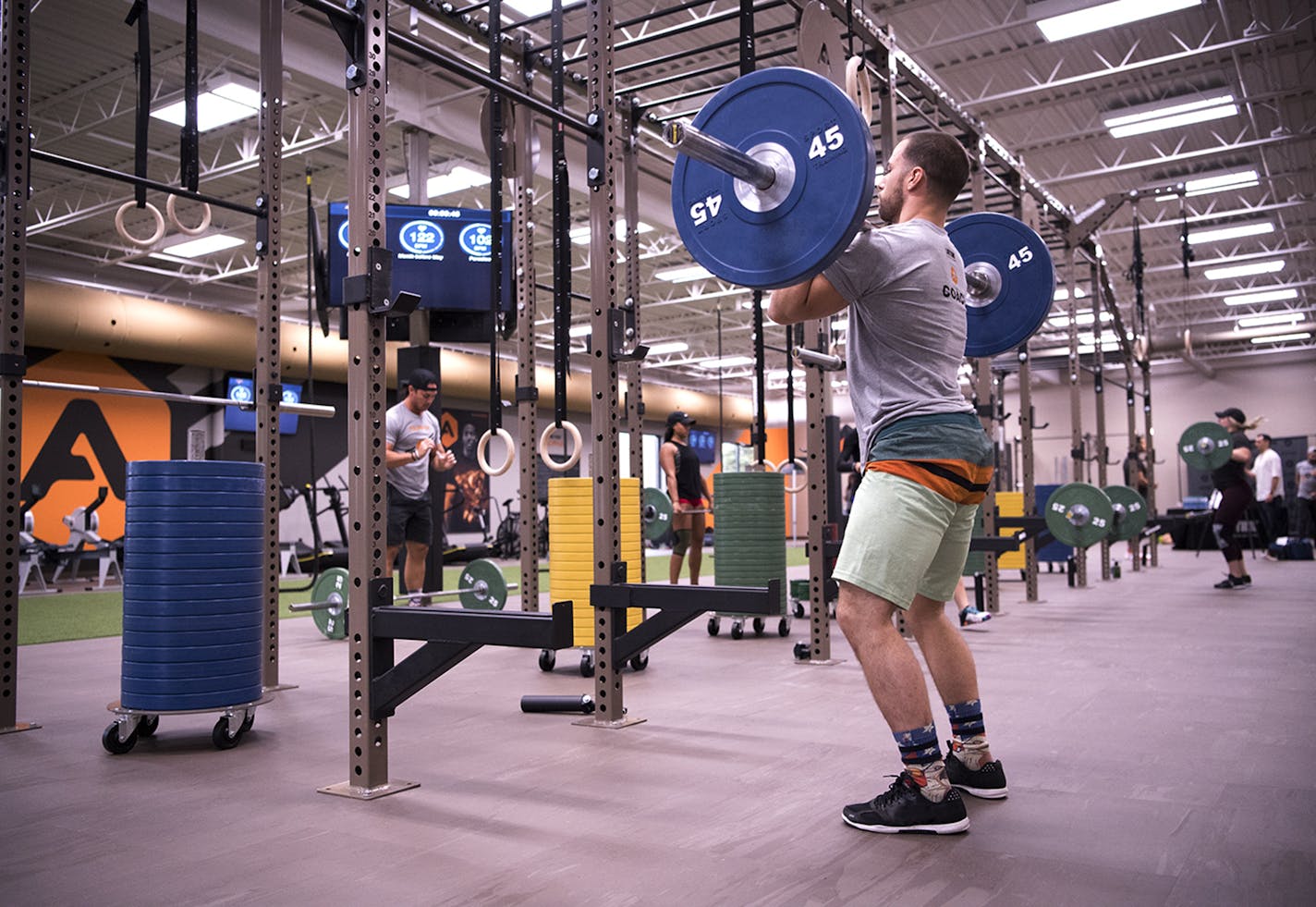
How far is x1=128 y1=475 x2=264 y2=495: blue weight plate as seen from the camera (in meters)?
2.83

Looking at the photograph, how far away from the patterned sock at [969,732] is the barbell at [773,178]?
40.1 inches

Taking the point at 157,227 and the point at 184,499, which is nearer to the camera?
the point at 184,499

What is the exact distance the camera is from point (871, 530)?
2.00 m

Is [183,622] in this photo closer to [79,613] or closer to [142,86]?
[142,86]

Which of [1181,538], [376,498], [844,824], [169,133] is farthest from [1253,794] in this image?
[1181,538]

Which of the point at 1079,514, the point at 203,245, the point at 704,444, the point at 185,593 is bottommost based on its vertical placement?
the point at 185,593

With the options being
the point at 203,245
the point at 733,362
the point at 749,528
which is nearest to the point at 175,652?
the point at 749,528

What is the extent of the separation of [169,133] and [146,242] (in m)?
7.56

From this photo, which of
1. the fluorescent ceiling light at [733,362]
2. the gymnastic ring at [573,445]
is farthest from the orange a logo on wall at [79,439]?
the fluorescent ceiling light at [733,362]

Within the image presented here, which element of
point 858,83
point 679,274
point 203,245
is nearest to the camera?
point 858,83

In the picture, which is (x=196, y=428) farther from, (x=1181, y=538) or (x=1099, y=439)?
(x=1181, y=538)

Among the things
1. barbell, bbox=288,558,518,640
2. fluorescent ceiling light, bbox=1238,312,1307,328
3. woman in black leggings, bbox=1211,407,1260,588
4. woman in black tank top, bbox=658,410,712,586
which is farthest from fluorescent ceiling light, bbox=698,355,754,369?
barbell, bbox=288,558,518,640

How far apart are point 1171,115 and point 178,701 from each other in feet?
33.5

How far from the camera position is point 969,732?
7.29 feet
